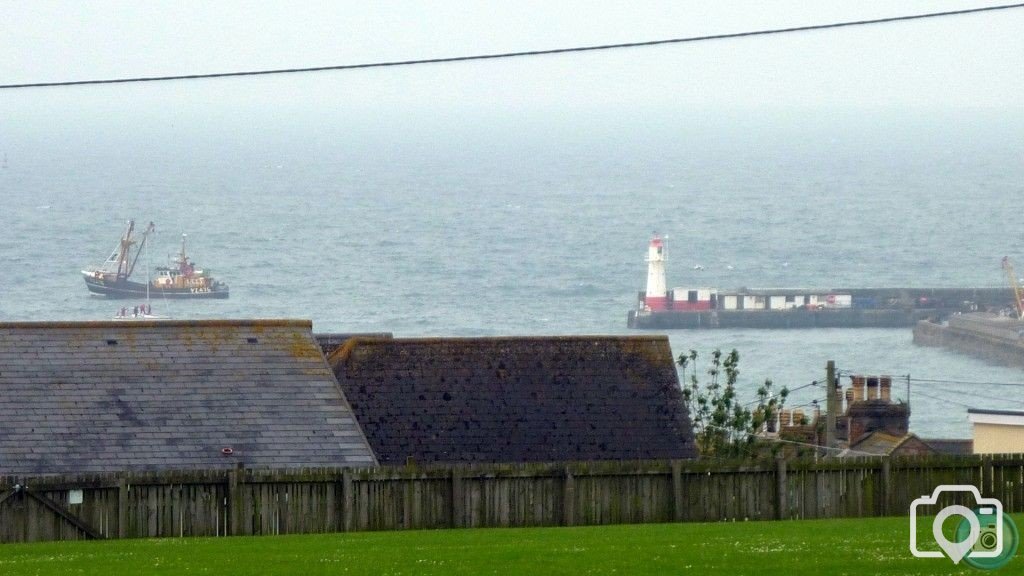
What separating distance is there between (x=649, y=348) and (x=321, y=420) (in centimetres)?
606

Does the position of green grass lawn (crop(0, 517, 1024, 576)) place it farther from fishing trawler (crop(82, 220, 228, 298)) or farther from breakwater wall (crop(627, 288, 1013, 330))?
fishing trawler (crop(82, 220, 228, 298))

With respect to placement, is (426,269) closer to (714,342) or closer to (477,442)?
(714,342)

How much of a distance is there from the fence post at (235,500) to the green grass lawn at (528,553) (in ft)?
4.93

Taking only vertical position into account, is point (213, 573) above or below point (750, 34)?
below

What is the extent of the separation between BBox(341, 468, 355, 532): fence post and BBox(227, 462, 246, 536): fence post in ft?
4.02

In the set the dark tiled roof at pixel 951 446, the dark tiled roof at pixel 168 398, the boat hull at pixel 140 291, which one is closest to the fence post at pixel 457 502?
the dark tiled roof at pixel 168 398

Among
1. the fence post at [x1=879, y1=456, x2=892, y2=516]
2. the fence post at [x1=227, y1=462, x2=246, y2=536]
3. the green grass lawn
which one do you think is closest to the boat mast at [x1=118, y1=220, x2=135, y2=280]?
the fence post at [x1=227, y1=462, x2=246, y2=536]

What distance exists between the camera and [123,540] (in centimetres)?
2100

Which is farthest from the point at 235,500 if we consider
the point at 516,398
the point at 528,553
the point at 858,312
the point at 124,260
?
the point at 124,260

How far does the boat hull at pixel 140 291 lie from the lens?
152 metres

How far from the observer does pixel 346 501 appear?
22.1 metres

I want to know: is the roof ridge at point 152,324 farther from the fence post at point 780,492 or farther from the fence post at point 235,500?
the fence post at point 780,492

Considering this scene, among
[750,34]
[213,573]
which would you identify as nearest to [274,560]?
[213,573]

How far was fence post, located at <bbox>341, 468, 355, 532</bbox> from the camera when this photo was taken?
22.1m
